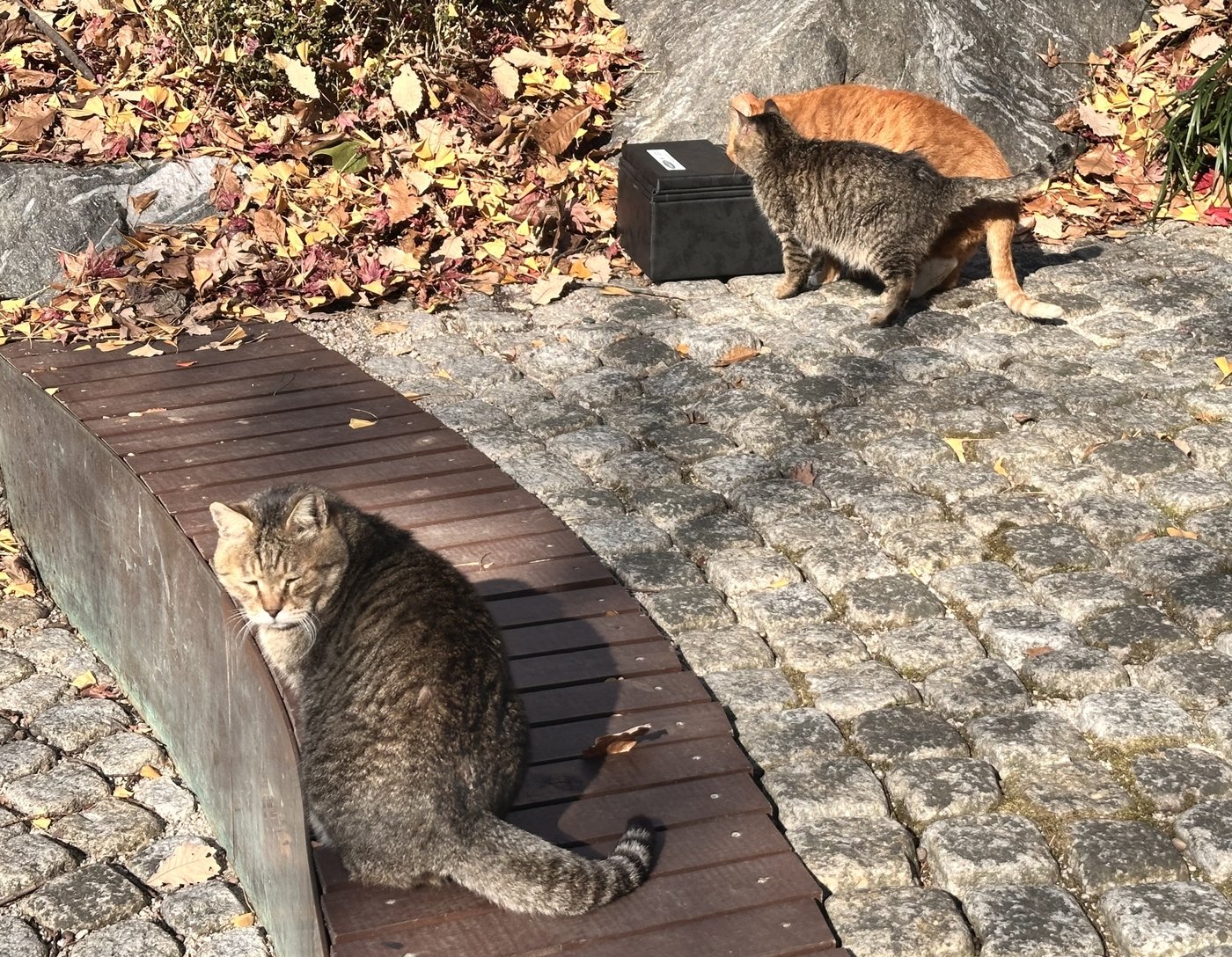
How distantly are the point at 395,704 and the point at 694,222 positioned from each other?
4379 mm

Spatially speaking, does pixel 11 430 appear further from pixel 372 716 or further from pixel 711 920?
pixel 711 920

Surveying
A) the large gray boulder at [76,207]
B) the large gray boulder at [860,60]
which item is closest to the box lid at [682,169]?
the large gray boulder at [860,60]

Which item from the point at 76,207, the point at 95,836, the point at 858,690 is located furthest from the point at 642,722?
the point at 76,207

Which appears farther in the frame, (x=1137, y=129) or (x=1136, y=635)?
(x=1137, y=129)

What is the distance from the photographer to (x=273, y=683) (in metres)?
3.90

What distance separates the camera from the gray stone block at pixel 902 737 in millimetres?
3957

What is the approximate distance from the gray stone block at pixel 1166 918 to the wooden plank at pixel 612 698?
1.25 metres

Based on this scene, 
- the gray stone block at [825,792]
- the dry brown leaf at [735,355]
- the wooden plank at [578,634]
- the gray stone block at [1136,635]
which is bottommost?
the gray stone block at [825,792]

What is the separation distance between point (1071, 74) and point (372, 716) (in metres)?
7.18

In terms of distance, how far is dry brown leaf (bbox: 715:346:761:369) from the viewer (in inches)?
250

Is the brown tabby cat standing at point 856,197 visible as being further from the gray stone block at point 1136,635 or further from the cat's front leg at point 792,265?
the gray stone block at point 1136,635

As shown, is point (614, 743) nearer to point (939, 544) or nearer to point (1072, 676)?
point (1072, 676)

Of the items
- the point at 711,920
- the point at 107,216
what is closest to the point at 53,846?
the point at 711,920

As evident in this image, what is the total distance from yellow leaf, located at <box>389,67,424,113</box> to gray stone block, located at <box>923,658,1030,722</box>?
5272 millimetres
